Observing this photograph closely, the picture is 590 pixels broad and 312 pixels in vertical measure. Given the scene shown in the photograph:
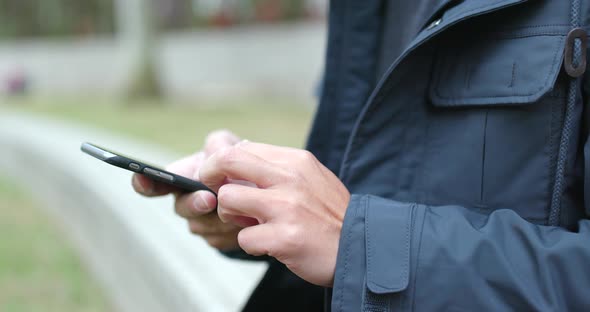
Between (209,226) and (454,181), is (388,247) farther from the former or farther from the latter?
(209,226)

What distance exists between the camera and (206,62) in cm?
1471

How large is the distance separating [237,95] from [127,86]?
2.29 meters

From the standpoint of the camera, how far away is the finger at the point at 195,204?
108 centimetres

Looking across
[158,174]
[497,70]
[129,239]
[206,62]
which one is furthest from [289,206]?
[206,62]

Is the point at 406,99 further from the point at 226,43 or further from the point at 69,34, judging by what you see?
the point at 69,34

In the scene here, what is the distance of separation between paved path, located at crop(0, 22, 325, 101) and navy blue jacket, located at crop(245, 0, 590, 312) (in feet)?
30.8

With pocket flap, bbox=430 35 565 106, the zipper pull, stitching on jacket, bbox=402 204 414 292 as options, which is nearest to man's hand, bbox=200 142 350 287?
stitching on jacket, bbox=402 204 414 292

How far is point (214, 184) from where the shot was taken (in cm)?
103

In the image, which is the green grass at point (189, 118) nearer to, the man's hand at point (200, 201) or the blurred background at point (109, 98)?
the blurred background at point (109, 98)

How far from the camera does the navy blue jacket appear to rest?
80cm

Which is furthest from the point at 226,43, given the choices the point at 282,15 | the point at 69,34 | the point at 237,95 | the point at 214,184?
the point at 214,184

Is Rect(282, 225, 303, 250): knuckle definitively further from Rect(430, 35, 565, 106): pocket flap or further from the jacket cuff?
Rect(430, 35, 565, 106): pocket flap

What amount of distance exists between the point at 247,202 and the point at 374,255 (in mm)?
197

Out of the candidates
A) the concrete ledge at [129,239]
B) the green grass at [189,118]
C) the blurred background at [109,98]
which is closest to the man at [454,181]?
the blurred background at [109,98]
